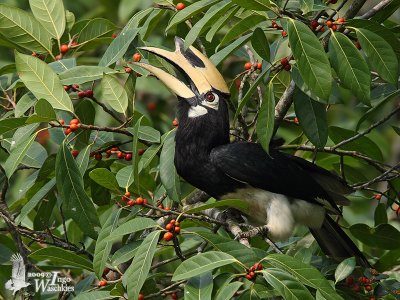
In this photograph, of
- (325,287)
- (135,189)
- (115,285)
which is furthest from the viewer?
(135,189)

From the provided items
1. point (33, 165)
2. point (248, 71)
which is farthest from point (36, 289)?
point (248, 71)

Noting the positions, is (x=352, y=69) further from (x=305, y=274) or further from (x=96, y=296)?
(x=96, y=296)

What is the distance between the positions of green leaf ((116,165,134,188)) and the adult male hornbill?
0.28 metres

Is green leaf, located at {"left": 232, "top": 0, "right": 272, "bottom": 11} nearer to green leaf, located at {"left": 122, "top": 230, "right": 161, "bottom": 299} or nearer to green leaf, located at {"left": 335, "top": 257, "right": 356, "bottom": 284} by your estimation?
green leaf, located at {"left": 122, "top": 230, "right": 161, "bottom": 299}

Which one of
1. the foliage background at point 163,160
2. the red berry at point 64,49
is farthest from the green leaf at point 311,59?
the red berry at point 64,49

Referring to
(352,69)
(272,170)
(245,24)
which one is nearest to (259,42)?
(245,24)

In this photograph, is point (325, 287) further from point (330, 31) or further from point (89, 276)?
point (89, 276)

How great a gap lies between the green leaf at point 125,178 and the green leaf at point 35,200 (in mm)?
292

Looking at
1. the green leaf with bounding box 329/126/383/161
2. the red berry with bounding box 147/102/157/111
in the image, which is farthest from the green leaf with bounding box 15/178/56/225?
the red berry with bounding box 147/102/157/111

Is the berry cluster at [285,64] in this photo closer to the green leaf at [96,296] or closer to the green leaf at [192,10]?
the green leaf at [192,10]

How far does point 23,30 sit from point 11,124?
1.71 feet

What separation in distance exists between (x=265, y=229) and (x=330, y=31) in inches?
33.3

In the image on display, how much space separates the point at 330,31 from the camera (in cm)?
301

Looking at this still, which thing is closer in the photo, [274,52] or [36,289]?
[274,52]
